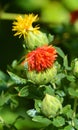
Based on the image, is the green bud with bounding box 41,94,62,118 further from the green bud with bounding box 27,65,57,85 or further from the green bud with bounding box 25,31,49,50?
the green bud with bounding box 25,31,49,50

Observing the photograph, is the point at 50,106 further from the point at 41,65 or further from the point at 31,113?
the point at 41,65

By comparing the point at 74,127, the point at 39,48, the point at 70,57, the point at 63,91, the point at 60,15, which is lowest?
the point at 74,127

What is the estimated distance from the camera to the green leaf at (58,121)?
1.71 m

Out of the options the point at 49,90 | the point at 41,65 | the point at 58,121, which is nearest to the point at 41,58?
the point at 41,65

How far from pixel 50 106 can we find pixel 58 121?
6 cm

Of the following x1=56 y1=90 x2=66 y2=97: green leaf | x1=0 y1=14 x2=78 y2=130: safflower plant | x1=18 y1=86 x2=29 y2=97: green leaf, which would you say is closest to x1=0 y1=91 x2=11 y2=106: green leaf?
x1=0 y1=14 x2=78 y2=130: safflower plant

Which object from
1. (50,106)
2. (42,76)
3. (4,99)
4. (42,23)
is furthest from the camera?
(42,23)

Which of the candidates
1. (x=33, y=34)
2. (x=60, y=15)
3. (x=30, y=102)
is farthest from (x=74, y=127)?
(x=60, y=15)

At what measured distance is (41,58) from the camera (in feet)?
6.13

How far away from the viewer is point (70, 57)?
2.77 meters

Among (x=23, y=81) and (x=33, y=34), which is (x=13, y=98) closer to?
(x=23, y=81)

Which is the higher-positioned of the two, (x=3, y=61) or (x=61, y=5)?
(x=61, y=5)

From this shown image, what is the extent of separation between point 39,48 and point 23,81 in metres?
0.14

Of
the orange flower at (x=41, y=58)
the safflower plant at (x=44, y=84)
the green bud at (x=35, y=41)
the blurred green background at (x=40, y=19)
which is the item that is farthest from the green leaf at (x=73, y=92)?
the blurred green background at (x=40, y=19)
